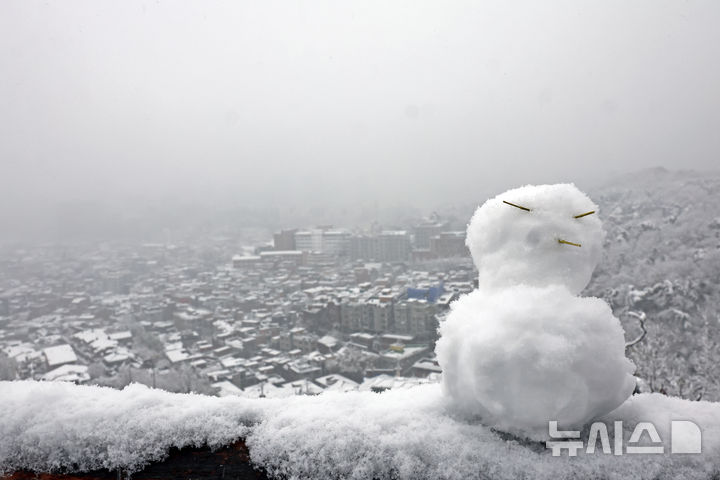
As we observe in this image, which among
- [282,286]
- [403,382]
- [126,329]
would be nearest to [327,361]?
[403,382]

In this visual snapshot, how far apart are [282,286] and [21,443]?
2527 cm

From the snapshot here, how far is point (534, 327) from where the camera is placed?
4.13 feet

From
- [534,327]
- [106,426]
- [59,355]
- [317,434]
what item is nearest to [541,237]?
[534,327]

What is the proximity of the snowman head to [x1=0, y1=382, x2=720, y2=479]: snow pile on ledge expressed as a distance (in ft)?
1.55

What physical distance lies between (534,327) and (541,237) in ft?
1.13

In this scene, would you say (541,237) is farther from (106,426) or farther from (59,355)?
(59,355)

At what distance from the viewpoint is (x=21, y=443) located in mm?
1457

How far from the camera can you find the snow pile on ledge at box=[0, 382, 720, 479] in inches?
46.6

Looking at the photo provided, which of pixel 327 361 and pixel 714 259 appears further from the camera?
pixel 714 259

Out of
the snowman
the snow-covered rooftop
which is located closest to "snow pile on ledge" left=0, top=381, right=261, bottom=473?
the snowman

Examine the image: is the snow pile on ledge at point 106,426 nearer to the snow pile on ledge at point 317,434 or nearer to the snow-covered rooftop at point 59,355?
the snow pile on ledge at point 317,434

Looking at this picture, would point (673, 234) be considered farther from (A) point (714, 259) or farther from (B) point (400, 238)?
(B) point (400, 238)

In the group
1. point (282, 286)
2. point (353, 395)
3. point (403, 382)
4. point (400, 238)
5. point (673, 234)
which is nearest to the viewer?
point (353, 395)

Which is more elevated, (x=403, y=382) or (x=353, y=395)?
(x=353, y=395)
